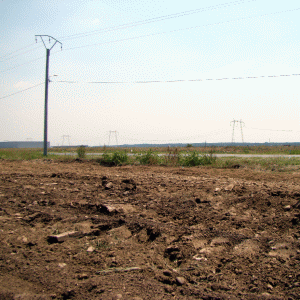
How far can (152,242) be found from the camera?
3.93 m

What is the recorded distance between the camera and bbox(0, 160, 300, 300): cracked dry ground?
284 centimetres

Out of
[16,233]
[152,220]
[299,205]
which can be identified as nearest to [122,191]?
[152,220]

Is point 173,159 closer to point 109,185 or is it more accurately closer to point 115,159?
point 115,159

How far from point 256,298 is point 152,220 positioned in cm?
234

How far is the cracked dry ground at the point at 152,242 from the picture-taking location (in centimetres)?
284

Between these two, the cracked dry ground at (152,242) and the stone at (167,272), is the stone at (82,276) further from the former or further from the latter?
the stone at (167,272)

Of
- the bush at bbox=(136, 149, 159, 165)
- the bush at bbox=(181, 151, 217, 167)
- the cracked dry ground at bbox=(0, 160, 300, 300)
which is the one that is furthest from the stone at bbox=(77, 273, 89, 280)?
the bush at bbox=(136, 149, 159, 165)

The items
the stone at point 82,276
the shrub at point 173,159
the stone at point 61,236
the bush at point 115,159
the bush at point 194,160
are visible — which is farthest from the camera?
the bush at point 115,159

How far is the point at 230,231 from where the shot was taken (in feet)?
13.6

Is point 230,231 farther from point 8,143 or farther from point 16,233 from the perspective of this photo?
point 8,143

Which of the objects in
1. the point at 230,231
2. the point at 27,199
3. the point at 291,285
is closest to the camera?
the point at 291,285

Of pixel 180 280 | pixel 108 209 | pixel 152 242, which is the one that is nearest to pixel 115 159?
pixel 108 209

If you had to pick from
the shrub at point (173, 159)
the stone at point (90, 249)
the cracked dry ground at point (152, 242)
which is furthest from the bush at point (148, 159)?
the stone at point (90, 249)

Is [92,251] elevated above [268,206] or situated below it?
below
